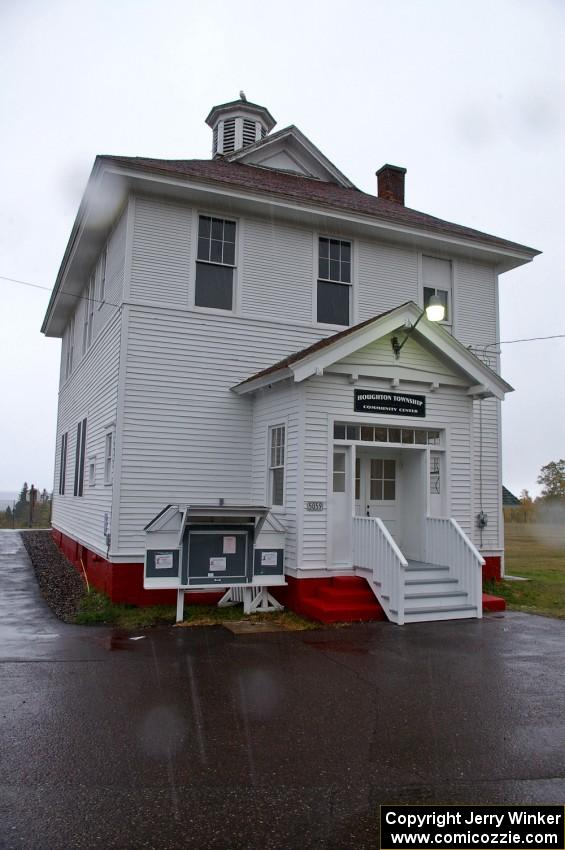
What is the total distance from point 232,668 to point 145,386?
5868 mm

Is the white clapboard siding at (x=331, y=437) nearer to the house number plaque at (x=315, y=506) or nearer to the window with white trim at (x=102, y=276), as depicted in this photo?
the house number plaque at (x=315, y=506)

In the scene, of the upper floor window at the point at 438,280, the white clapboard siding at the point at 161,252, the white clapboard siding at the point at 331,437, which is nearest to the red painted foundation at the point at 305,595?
the white clapboard siding at the point at 331,437

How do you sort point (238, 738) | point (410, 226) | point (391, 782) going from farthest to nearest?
point (410, 226), point (238, 738), point (391, 782)

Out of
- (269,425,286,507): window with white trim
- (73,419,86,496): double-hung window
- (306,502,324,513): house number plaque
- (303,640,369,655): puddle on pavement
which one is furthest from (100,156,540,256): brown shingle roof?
(303,640,369,655): puddle on pavement

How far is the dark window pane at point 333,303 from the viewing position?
43.7 feet

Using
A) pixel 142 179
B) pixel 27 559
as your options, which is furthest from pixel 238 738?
pixel 27 559

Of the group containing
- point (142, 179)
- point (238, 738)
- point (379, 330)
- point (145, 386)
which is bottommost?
point (238, 738)

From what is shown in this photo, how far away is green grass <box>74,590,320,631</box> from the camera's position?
9570 millimetres

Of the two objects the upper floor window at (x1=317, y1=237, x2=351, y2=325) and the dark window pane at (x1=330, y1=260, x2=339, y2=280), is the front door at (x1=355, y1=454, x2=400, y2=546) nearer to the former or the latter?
the upper floor window at (x1=317, y1=237, x2=351, y2=325)

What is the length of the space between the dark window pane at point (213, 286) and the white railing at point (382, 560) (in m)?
4.90

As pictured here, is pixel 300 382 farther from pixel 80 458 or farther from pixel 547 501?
pixel 547 501

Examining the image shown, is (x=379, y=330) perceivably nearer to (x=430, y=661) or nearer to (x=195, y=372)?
(x=195, y=372)

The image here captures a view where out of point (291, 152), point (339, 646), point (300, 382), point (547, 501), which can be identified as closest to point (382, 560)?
point (339, 646)

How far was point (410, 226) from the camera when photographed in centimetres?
1344
